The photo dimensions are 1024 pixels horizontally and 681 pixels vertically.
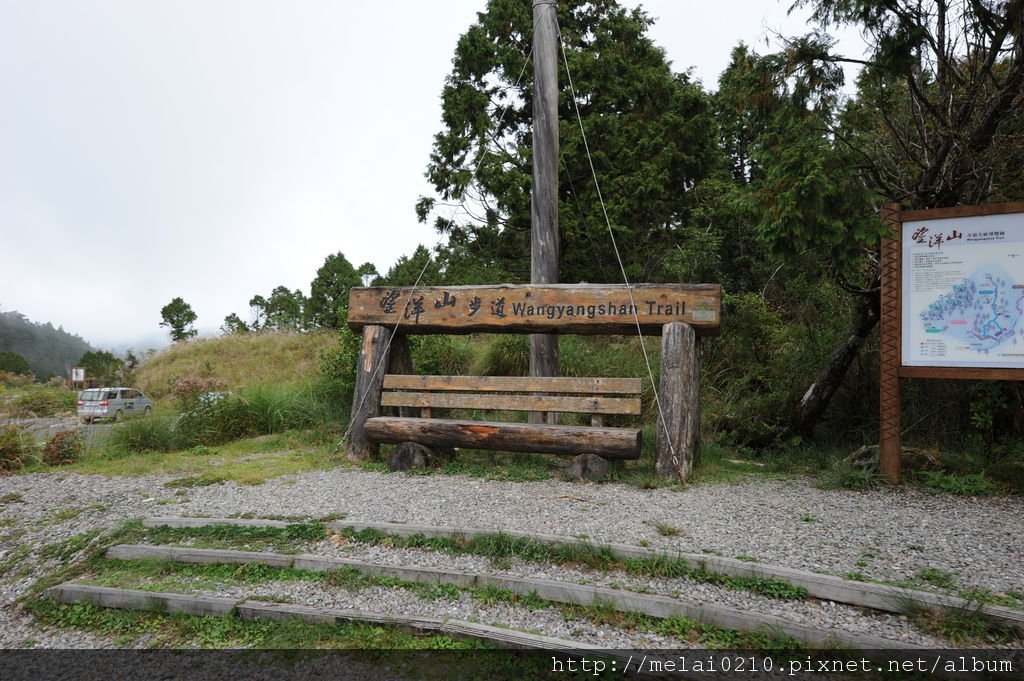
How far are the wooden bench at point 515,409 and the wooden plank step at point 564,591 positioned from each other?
2.62 meters

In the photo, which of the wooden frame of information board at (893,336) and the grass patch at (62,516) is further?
the wooden frame of information board at (893,336)

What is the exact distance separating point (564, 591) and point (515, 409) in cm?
311

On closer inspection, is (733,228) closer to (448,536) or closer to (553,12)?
(553,12)

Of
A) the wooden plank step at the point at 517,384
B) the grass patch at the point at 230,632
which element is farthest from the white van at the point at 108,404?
the grass patch at the point at 230,632

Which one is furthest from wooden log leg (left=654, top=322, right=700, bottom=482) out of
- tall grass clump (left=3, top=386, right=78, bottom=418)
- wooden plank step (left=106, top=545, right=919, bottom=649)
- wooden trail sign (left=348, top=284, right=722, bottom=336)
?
tall grass clump (left=3, top=386, right=78, bottom=418)

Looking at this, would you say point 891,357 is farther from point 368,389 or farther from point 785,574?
point 368,389

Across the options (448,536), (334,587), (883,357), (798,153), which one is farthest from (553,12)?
(334,587)

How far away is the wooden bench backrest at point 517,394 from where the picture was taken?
6.26m

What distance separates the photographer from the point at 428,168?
46.1 ft

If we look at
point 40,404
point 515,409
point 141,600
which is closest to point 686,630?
point 141,600

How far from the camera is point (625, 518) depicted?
464 centimetres

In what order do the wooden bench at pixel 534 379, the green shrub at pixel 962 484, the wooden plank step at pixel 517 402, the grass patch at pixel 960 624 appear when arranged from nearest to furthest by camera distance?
the grass patch at pixel 960 624 → the green shrub at pixel 962 484 → the wooden bench at pixel 534 379 → the wooden plank step at pixel 517 402

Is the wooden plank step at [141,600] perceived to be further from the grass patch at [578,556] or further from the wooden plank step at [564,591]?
the grass patch at [578,556]

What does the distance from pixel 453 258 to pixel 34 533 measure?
35.2ft
